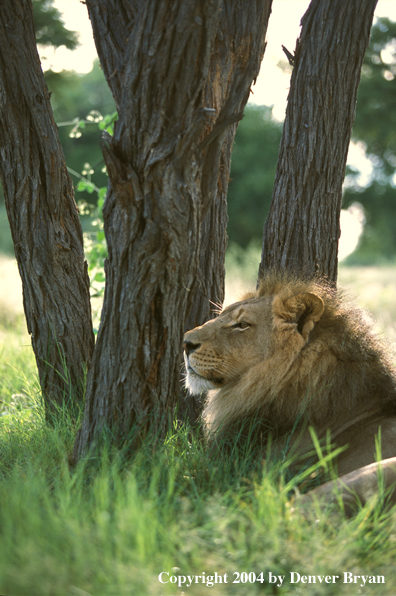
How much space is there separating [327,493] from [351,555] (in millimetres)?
416

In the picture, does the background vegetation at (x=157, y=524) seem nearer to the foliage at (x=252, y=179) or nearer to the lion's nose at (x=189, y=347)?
the lion's nose at (x=189, y=347)

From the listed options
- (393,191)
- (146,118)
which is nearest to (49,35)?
(146,118)

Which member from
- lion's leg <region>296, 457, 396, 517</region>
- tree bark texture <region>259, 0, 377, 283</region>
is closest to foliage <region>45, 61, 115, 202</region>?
tree bark texture <region>259, 0, 377, 283</region>

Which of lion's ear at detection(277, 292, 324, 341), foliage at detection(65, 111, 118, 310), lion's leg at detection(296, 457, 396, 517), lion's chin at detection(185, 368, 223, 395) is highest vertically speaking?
foliage at detection(65, 111, 118, 310)

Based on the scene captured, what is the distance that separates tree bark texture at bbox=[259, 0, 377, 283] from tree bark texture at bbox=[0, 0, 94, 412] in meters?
1.45

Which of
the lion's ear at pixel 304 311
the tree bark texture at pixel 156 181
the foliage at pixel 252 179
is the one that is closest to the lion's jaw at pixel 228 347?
the lion's ear at pixel 304 311

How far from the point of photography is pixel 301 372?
3.20 m

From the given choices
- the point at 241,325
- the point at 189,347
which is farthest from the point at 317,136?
the point at 189,347

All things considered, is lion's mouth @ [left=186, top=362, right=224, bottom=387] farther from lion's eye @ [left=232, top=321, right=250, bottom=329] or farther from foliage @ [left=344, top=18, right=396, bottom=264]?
foliage @ [left=344, top=18, right=396, bottom=264]

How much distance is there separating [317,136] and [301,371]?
1844 millimetres

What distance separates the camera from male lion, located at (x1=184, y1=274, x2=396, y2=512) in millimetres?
3100

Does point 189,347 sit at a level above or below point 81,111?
below

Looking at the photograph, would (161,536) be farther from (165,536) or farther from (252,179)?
(252,179)

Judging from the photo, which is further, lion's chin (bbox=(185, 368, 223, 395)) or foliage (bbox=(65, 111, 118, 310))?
foliage (bbox=(65, 111, 118, 310))
